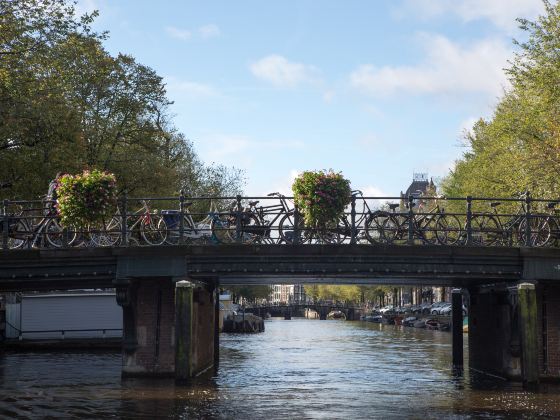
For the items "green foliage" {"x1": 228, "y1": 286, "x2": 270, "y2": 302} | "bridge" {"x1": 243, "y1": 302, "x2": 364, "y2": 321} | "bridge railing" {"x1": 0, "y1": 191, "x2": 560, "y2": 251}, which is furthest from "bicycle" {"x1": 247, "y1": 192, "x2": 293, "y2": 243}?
"bridge" {"x1": 243, "y1": 302, "x2": 364, "y2": 321}

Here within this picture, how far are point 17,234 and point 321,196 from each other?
29.9ft

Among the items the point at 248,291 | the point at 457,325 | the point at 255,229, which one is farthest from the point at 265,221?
the point at 248,291

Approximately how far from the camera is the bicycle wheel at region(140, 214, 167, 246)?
2508 cm

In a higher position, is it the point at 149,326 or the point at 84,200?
the point at 84,200

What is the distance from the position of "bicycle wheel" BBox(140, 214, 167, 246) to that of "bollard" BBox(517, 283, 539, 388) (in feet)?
34.3

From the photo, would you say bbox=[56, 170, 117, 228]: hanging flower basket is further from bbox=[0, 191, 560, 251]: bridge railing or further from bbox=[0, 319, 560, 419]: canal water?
bbox=[0, 319, 560, 419]: canal water

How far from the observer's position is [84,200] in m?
24.3

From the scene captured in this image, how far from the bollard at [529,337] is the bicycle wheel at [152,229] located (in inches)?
412

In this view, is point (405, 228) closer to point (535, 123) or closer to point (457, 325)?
point (457, 325)

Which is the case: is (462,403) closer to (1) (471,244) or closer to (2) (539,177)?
(1) (471,244)

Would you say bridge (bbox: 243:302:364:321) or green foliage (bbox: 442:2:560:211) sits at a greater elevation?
green foliage (bbox: 442:2:560:211)

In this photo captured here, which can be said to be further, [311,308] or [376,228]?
[311,308]

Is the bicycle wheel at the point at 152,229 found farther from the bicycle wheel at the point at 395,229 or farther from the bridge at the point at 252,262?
the bicycle wheel at the point at 395,229

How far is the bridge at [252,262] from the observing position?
24.2 meters
